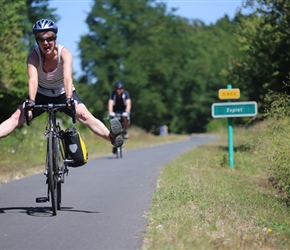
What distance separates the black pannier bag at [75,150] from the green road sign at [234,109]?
8.63 metres

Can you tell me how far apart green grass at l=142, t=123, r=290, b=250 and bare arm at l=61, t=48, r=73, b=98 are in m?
1.76

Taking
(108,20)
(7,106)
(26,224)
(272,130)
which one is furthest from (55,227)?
(108,20)

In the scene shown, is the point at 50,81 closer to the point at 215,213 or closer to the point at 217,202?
the point at 215,213

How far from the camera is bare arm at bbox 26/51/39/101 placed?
31.0 feet

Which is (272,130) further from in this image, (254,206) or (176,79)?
(176,79)

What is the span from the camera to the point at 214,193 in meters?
12.2

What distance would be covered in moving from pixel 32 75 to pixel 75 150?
1094 mm

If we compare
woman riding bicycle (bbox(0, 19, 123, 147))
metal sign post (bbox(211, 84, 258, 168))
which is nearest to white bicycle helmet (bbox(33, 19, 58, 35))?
woman riding bicycle (bbox(0, 19, 123, 147))

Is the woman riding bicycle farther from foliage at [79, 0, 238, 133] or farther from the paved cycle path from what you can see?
foliage at [79, 0, 238, 133]

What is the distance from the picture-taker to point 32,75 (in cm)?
952

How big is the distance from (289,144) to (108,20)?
57112 mm

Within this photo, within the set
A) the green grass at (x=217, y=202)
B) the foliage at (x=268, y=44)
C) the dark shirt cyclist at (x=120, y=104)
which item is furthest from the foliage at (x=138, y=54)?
the green grass at (x=217, y=202)

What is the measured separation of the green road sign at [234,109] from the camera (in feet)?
59.3

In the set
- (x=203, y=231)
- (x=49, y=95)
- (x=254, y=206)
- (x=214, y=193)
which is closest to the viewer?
(x=203, y=231)
